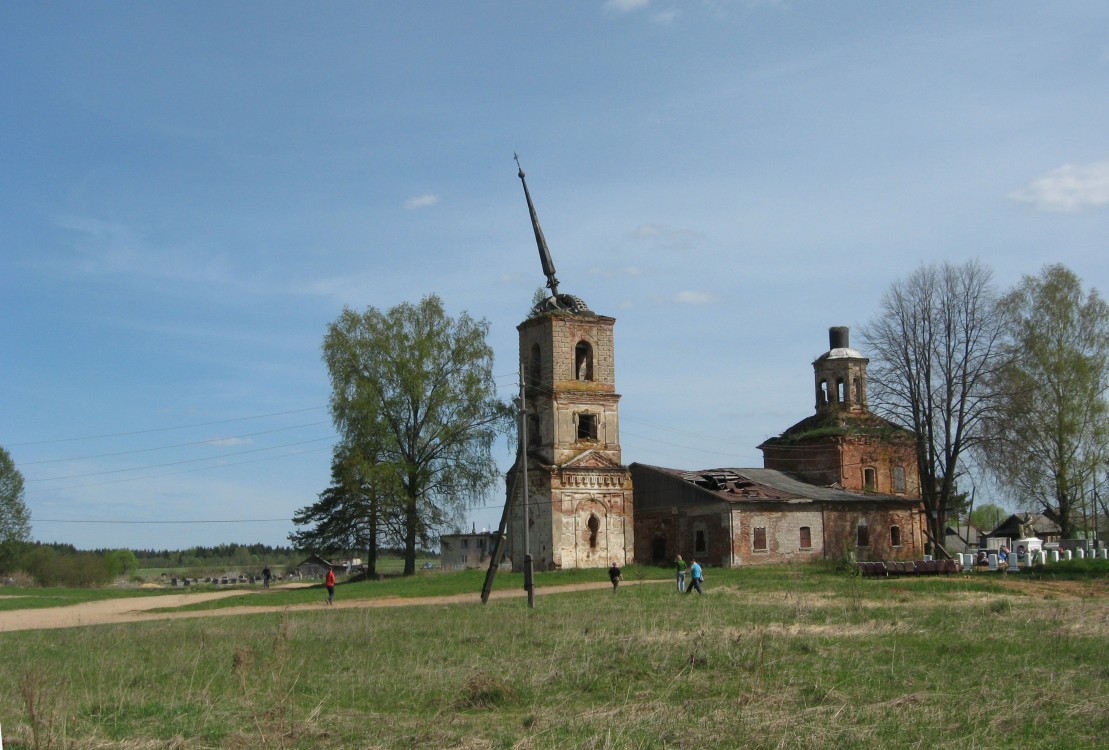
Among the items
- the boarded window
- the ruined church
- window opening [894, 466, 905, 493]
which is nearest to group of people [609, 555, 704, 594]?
the ruined church

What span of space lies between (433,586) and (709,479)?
46.5 feet

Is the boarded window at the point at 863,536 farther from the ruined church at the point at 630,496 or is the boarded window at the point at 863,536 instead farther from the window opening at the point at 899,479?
the window opening at the point at 899,479

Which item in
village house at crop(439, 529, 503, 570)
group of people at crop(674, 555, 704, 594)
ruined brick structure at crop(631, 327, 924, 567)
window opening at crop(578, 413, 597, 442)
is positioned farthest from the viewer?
village house at crop(439, 529, 503, 570)

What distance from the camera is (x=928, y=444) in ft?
137

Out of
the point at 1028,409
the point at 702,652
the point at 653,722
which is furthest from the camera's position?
the point at 1028,409

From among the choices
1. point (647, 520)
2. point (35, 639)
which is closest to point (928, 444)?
point (647, 520)

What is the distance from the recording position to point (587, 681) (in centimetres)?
1275

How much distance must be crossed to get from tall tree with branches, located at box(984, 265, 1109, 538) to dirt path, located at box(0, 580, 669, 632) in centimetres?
1579

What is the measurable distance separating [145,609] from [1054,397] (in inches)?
1372

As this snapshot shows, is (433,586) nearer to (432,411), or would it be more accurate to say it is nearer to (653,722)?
(432,411)

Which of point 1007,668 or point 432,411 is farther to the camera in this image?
point 432,411

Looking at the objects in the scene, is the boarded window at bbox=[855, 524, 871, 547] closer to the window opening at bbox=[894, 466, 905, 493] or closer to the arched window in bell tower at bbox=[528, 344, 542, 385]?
the window opening at bbox=[894, 466, 905, 493]

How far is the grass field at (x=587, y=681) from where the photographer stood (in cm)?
→ 981

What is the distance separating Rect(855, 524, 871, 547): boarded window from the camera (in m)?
47.8
